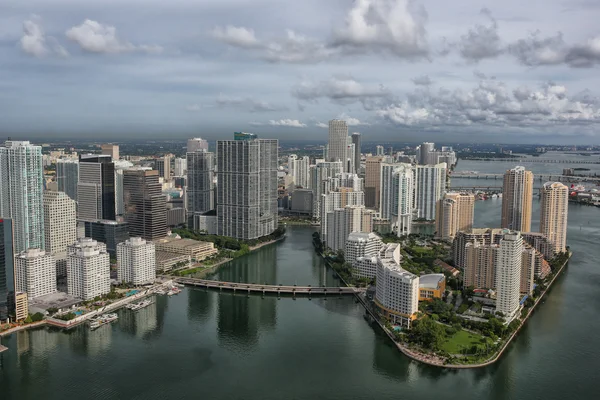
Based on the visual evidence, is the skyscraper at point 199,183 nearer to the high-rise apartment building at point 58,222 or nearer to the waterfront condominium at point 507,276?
the high-rise apartment building at point 58,222

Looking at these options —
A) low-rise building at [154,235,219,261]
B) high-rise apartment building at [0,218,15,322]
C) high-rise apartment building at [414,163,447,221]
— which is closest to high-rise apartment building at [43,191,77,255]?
low-rise building at [154,235,219,261]

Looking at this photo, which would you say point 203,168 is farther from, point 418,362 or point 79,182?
point 418,362

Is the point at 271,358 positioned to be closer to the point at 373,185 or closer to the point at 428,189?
the point at 428,189

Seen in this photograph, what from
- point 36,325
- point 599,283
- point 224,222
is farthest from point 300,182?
point 36,325

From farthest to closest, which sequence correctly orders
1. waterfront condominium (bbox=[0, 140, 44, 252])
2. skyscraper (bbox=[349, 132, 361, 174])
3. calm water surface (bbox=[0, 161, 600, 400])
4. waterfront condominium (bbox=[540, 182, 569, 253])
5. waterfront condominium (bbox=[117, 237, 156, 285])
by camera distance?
skyscraper (bbox=[349, 132, 361, 174])
waterfront condominium (bbox=[540, 182, 569, 253])
waterfront condominium (bbox=[0, 140, 44, 252])
waterfront condominium (bbox=[117, 237, 156, 285])
calm water surface (bbox=[0, 161, 600, 400])

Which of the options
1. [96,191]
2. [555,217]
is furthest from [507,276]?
[96,191]

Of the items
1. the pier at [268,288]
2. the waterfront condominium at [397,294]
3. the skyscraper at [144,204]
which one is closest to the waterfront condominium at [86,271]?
the pier at [268,288]

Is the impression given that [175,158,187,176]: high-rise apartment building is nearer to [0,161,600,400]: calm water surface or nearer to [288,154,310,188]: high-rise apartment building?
[288,154,310,188]: high-rise apartment building
